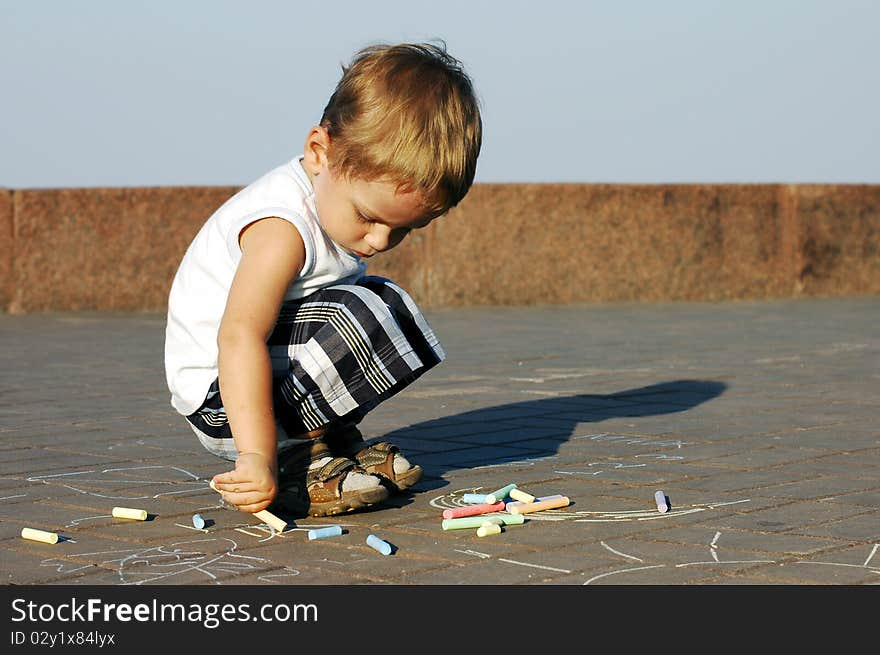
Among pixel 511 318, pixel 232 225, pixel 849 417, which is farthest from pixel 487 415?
pixel 511 318

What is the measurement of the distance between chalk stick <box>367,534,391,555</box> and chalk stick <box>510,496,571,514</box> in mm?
418

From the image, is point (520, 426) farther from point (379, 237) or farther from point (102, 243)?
point (102, 243)

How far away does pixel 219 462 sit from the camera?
434 centimetres

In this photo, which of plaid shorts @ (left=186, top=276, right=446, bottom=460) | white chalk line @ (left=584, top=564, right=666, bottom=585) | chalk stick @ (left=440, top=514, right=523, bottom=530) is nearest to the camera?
white chalk line @ (left=584, top=564, right=666, bottom=585)

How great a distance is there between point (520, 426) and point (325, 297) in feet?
4.98

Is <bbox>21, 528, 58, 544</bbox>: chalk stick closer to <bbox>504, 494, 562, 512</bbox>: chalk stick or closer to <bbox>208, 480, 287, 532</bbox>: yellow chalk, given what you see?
<bbox>208, 480, 287, 532</bbox>: yellow chalk

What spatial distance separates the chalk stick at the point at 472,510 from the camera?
341 centimetres

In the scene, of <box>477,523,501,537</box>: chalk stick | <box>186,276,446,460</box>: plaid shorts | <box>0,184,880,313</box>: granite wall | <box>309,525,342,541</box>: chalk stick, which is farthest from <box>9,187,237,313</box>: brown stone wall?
<box>477,523,501,537</box>: chalk stick

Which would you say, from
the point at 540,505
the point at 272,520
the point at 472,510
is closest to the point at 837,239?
the point at 540,505

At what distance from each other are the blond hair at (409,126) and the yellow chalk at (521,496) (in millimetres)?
752

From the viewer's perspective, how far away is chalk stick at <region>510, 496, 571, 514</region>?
3.46 metres
